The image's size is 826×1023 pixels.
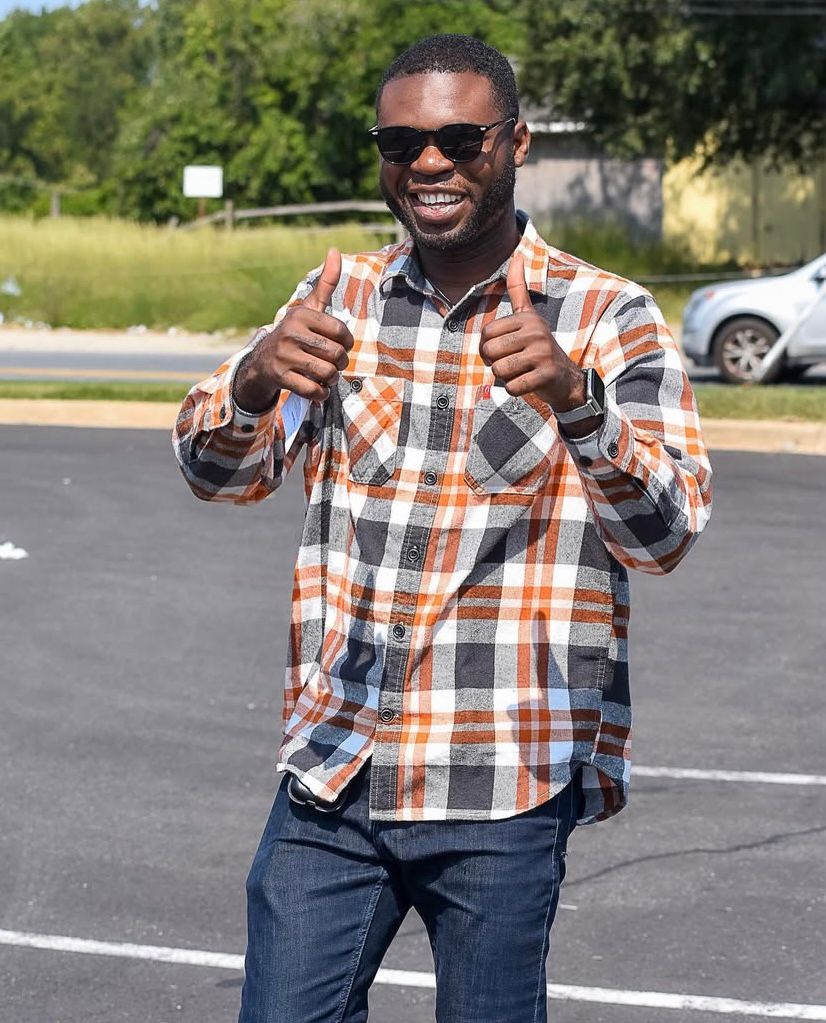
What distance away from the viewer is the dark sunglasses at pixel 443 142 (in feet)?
8.78

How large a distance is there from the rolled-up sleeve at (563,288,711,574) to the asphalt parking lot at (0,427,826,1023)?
2163 millimetres

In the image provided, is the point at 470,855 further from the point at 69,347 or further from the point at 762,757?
the point at 69,347

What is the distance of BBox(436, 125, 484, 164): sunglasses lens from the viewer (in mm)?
2674

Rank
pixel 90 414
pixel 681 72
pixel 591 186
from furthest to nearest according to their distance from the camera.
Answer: pixel 591 186, pixel 681 72, pixel 90 414

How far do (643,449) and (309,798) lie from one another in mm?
696

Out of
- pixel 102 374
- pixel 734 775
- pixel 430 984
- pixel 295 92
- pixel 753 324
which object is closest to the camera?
pixel 430 984

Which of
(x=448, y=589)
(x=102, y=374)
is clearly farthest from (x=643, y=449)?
(x=102, y=374)

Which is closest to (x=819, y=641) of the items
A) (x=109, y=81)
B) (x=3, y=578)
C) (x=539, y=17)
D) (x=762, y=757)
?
(x=762, y=757)

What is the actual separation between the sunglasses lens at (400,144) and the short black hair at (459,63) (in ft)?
0.27

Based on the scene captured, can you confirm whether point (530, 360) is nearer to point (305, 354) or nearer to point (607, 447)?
point (607, 447)

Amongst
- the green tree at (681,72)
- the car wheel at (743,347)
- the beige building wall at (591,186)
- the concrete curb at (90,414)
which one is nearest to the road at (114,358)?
the car wheel at (743,347)

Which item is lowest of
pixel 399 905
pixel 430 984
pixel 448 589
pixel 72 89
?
pixel 72 89

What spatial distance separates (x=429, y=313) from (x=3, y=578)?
693 cm

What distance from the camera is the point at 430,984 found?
4.59 metres
